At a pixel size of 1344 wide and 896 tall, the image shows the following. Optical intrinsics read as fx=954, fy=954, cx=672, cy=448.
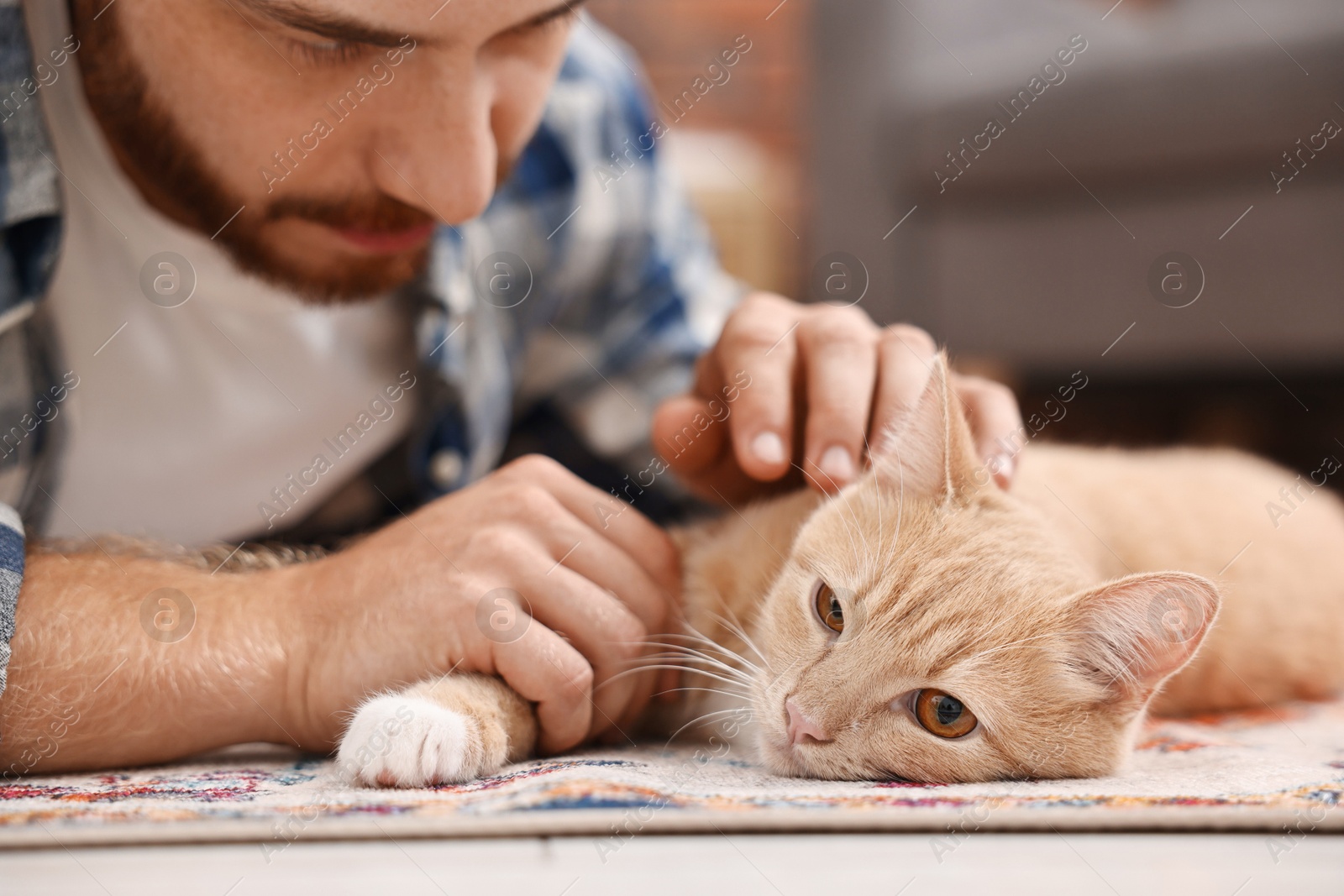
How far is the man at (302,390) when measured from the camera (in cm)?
87

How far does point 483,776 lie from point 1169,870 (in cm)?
52

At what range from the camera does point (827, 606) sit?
102 cm

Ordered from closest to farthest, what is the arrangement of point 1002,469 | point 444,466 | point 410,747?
point 410,747 → point 1002,469 → point 444,466

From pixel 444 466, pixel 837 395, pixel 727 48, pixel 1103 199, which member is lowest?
pixel 444 466

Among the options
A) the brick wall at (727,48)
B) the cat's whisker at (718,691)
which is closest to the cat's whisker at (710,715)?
the cat's whisker at (718,691)

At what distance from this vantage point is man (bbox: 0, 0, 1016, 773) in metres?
0.87

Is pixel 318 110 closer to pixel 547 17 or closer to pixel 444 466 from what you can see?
pixel 547 17

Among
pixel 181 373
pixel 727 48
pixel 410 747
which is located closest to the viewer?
pixel 410 747

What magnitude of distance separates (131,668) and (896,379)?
0.83 meters

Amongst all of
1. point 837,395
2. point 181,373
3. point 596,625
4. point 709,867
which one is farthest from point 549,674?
point 181,373

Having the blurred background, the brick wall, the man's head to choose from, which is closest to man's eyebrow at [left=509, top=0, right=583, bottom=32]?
the man's head

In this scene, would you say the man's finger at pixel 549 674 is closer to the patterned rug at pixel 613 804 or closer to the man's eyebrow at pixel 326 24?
the patterned rug at pixel 613 804

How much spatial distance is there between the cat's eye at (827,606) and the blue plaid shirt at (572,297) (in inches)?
26.2

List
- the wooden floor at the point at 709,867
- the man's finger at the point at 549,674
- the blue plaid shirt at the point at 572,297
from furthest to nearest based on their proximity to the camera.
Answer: the blue plaid shirt at the point at 572,297
the man's finger at the point at 549,674
the wooden floor at the point at 709,867
